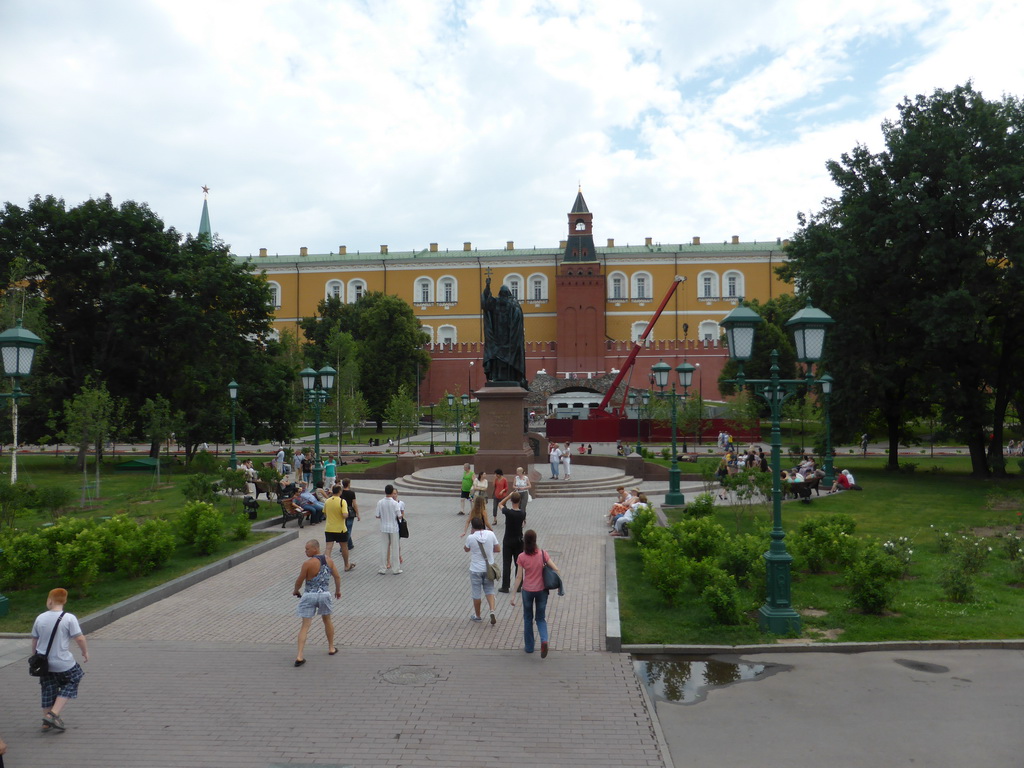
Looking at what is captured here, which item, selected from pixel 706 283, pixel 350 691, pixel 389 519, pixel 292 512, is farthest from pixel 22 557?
pixel 706 283

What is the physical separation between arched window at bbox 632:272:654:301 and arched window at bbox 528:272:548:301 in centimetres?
807

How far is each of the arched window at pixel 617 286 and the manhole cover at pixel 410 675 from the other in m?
64.9

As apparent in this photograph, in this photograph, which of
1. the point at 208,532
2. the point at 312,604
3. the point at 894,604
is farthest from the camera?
the point at 208,532

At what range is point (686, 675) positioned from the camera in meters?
6.87

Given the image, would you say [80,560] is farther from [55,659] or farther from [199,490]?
[199,490]

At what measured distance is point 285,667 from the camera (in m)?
6.98

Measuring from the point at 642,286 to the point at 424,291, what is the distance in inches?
795

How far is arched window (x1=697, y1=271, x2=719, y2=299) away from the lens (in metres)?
69.4

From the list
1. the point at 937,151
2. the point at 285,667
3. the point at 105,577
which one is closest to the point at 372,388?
the point at 937,151

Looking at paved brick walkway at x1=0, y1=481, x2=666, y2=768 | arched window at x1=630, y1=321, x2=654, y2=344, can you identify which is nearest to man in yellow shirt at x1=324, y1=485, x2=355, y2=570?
paved brick walkway at x1=0, y1=481, x2=666, y2=768

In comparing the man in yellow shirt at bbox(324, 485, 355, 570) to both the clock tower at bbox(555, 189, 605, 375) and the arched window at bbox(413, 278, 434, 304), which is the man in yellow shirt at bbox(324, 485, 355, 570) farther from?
the arched window at bbox(413, 278, 434, 304)

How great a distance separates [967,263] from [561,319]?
45840 mm

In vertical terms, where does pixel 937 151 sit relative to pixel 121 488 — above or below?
above

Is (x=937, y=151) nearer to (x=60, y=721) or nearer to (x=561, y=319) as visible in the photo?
(x=60, y=721)
